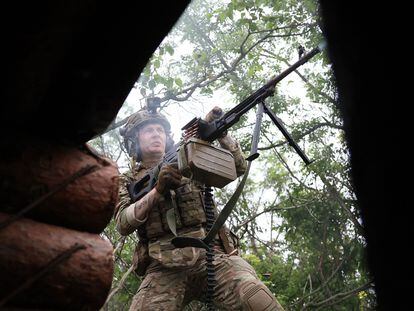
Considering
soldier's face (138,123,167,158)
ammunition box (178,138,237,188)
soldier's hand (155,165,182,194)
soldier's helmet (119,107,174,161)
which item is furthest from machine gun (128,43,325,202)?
soldier's helmet (119,107,174,161)

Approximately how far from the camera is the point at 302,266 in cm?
704

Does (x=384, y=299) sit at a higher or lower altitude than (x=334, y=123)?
lower

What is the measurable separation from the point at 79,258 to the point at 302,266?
18.9 ft

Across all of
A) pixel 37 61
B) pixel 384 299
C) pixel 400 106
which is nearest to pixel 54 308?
pixel 37 61

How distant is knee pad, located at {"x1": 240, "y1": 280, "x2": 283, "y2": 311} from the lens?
3.51 m

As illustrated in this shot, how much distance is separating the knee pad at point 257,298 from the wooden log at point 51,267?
77.1 inches

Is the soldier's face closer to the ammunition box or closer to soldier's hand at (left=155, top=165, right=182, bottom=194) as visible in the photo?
soldier's hand at (left=155, top=165, right=182, bottom=194)

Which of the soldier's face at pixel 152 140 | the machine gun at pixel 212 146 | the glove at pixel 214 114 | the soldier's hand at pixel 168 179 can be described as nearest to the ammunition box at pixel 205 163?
the machine gun at pixel 212 146

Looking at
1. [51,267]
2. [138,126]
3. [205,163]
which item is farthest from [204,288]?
[51,267]

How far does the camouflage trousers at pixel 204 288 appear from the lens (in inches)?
141

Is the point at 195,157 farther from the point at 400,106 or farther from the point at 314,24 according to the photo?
the point at 314,24

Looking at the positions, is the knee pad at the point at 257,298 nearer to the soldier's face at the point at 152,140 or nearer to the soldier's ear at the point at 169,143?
the soldier's face at the point at 152,140

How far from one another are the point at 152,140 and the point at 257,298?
196 cm

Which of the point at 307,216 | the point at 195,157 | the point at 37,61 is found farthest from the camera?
the point at 307,216
